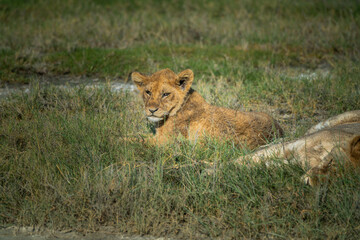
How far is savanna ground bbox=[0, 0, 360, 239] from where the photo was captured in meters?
3.78

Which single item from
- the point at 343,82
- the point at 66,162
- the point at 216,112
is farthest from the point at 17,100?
the point at 343,82

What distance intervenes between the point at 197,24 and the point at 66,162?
8.51 meters

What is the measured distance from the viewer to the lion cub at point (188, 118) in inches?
200

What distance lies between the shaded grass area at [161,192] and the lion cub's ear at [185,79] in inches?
27.2

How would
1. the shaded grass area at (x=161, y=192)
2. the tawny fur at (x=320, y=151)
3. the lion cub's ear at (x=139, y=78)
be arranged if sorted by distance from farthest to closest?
the lion cub's ear at (x=139, y=78) < the tawny fur at (x=320, y=151) < the shaded grass area at (x=161, y=192)

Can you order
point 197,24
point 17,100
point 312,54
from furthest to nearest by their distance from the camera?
point 197,24, point 312,54, point 17,100

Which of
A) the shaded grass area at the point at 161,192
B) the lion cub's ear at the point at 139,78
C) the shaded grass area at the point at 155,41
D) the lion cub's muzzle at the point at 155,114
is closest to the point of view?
the shaded grass area at the point at 161,192

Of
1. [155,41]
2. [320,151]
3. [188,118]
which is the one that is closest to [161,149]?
[188,118]

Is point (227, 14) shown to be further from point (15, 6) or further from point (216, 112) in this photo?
point (216, 112)

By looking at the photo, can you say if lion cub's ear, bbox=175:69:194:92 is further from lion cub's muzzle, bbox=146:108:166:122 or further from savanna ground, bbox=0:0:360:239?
savanna ground, bbox=0:0:360:239

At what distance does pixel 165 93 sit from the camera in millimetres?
5102

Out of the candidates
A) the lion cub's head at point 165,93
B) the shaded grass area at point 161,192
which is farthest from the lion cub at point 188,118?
the shaded grass area at point 161,192

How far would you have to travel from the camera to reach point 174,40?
11.1 m

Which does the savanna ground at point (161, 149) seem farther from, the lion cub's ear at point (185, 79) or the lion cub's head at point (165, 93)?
the lion cub's ear at point (185, 79)
